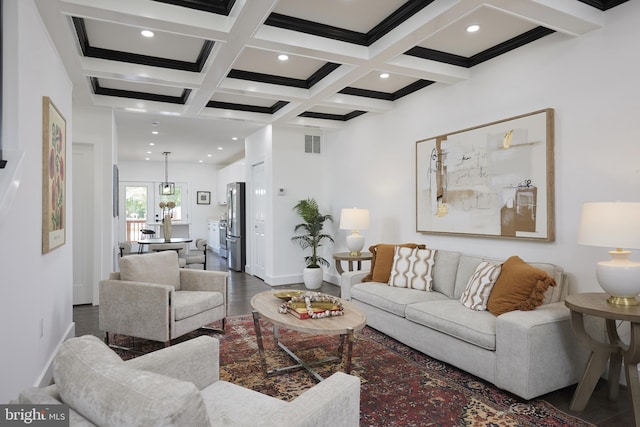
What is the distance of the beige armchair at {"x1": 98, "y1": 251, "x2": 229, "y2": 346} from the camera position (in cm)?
325

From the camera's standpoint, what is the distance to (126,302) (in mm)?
3352

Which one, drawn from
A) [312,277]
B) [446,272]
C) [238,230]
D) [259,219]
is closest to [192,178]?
[238,230]

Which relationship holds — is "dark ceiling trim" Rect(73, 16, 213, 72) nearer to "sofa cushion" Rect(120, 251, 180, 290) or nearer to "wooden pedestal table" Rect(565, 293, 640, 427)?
"sofa cushion" Rect(120, 251, 180, 290)

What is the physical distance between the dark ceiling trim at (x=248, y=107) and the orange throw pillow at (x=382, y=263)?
255cm

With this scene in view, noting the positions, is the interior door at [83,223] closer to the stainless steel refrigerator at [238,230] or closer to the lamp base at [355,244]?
the stainless steel refrigerator at [238,230]

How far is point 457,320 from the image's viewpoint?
2939mm

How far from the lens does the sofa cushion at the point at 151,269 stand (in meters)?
3.57

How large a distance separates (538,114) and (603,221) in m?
1.28

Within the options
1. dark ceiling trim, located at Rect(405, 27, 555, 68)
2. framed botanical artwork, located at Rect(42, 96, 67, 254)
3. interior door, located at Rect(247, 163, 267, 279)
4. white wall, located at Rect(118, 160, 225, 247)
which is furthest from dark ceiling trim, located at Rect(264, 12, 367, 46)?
→ white wall, located at Rect(118, 160, 225, 247)

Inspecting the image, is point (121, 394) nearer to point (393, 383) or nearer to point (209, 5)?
point (393, 383)

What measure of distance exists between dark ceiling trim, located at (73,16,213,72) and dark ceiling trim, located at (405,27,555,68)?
6.49 ft

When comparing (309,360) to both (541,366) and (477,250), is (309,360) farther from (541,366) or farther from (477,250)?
(477,250)

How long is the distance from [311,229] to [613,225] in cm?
432

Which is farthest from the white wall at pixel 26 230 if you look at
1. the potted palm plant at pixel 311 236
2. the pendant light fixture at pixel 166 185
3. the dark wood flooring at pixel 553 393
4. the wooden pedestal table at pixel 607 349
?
the pendant light fixture at pixel 166 185
